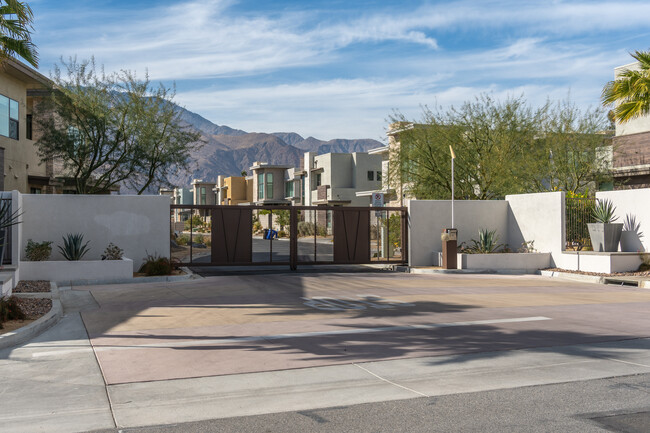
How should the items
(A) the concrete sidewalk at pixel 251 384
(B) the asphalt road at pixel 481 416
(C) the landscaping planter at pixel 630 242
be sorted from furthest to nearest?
(C) the landscaping planter at pixel 630 242, (A) the concrete sidewalk at pixel 251 384, (B) the asphalt road at pixel 481 416

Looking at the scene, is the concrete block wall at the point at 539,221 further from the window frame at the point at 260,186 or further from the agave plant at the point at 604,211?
the window frame at the point at 260,186

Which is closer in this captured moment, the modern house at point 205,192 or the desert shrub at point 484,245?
the desert shrub at point 484,245

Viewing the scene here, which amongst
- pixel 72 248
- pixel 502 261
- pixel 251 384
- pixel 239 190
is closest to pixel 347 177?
pixel 239 190

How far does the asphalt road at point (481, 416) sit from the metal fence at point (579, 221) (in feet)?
58.0

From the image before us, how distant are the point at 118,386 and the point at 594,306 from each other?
34.8 feet

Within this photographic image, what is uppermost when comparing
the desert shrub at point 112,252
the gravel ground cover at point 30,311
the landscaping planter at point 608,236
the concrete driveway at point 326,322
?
the landscaping planter at point 608,236

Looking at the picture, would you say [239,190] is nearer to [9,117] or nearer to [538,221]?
[9,117]

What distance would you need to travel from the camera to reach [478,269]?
77.2 feet

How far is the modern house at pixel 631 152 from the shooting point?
105 ft

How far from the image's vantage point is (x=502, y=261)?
23672mm

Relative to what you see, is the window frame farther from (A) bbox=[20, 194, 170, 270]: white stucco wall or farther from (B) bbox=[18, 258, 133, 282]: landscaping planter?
(B) bbox=[18, 258, 133, 282]: landscaping planter

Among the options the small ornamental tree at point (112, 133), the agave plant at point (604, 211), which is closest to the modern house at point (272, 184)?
the small ornamental tree at point (112, 133)

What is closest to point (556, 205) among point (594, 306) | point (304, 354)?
point (594, 306)

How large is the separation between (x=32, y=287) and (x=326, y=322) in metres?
9.19
